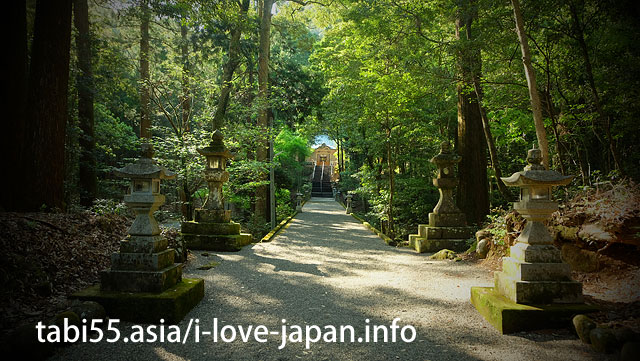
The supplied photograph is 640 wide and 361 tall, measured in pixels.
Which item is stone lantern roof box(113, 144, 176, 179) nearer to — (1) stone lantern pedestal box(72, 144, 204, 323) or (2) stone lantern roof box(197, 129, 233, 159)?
(1) stone lantern pedestal box(72, 144, 204, 323)

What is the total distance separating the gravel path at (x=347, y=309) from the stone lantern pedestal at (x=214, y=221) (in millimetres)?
594

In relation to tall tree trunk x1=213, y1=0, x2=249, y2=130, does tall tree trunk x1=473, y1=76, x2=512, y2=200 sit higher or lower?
lower

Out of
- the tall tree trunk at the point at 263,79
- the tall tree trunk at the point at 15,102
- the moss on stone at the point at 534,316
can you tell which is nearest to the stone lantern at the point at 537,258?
the moss on stone at the point at 534,316

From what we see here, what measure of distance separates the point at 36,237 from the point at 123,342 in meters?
2.60

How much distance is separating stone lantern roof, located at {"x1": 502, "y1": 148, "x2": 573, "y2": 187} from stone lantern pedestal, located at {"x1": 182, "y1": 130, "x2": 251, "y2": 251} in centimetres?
598

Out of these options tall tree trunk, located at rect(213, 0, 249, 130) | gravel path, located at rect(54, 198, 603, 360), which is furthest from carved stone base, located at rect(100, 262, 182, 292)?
→ tall tree trunk, located at rect(213, 0, 249, 130)

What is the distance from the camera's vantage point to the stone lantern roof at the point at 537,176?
3.29 meters

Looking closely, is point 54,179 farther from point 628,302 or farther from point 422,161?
point 422,161

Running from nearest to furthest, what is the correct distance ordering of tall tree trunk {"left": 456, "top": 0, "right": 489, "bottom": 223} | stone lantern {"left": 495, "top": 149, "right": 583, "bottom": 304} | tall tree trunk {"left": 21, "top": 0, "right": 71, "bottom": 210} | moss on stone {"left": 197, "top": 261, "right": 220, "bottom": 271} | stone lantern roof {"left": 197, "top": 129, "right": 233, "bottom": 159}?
stone lantern {"left": 495, "top": 149, "right": 583, "bottom": 304}, tall tree trunk {"left": 21, "top": 0, "right": 71, "bottom": 210}, moss on stone {"left": 197, "top": 261, "right": 220, "bottom": 271}, stone lantern roof {"left": 197, "top": 129, "right": 233, "bottom": 159}, tall tree trunk {"left": 456, "top": 0, "right": 489, "bottom": 223}

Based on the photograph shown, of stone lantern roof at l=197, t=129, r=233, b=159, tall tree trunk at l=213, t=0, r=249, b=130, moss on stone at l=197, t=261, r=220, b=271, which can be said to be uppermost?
tall tree trunk at l=213, t=0, r=249, b=130

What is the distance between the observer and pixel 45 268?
382 cm

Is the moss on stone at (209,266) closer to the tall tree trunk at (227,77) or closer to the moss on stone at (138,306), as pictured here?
the moss on stone at (138,306)

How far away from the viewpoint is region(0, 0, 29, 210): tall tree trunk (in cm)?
518

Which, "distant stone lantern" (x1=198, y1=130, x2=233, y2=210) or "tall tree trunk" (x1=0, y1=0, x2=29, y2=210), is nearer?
"tall tree trunk" (x1=0, y1=0, x2=29, y2=210)
